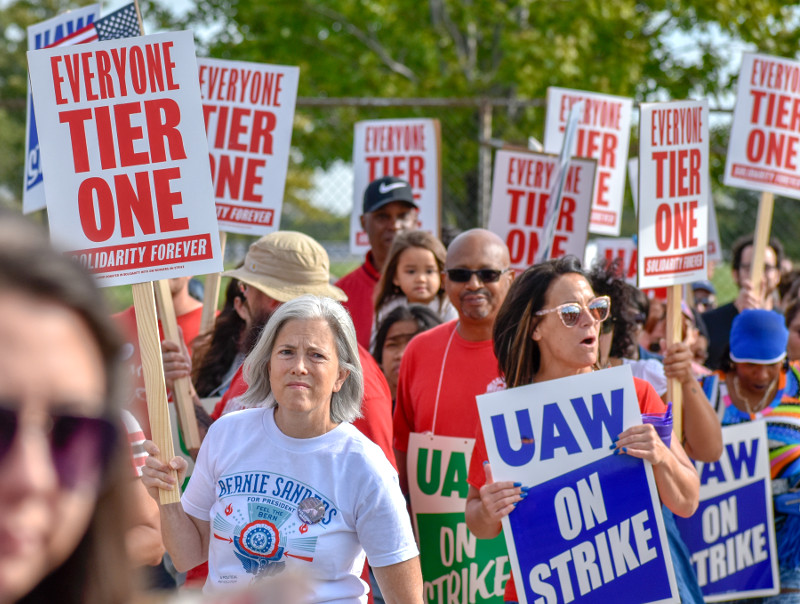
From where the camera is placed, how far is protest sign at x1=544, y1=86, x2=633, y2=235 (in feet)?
21.7

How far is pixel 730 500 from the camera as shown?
4.42 m

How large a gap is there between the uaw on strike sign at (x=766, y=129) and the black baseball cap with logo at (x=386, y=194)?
174 centimetres

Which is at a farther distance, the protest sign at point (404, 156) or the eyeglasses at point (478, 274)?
the protest sign at point (404, 156)

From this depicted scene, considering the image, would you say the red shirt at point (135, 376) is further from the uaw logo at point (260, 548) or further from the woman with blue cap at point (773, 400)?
the woman with blue cap at point (773, 400)

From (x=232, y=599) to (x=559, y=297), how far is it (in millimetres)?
2756

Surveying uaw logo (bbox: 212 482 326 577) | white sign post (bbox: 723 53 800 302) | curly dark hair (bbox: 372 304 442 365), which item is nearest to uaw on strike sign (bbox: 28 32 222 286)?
uaw logo (bbox: 212 482 326 577)

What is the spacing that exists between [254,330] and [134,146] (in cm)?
82

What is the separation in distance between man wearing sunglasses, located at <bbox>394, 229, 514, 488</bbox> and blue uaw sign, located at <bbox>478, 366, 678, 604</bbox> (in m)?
0.51

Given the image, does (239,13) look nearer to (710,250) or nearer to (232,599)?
(710,250)

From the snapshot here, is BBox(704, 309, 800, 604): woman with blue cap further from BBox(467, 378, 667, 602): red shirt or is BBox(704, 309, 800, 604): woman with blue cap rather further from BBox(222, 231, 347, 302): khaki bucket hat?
BBox(222, 231, 347, 302): khaki bucket hat

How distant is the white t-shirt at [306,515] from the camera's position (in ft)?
8.66

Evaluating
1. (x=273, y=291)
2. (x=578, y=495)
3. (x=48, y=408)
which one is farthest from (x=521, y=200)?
(x=48, y=408)

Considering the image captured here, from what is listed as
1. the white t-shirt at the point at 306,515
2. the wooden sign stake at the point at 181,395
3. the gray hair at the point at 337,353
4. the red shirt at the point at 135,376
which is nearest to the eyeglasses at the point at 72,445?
the white t-shirt at the point at 306,515

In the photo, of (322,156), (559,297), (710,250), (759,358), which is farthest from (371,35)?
(559,297)
